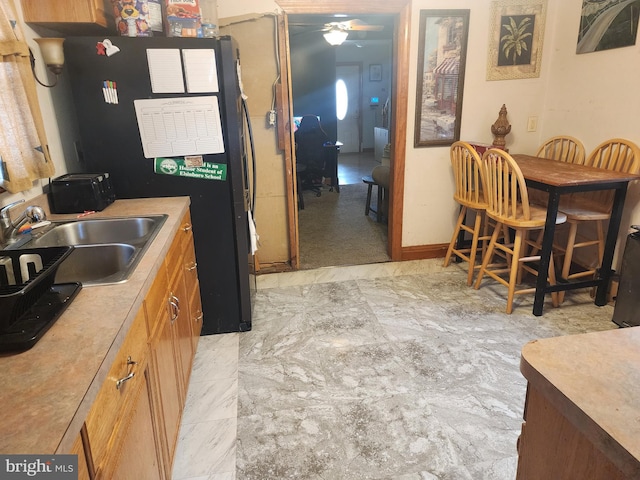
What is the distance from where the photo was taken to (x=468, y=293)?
10.4 ft

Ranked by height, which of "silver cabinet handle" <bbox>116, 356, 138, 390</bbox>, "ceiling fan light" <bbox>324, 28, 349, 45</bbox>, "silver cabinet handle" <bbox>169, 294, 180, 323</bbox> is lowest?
"silver cabinet handle" <bbox>169, 294, 180, 323</bbox>

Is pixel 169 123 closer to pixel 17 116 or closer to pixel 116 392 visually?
pixel 17 116

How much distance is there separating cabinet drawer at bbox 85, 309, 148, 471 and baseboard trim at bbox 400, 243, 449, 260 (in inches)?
109

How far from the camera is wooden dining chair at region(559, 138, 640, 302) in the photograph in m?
2.80

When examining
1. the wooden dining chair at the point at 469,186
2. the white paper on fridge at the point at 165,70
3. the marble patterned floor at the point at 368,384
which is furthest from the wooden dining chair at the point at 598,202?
the white paper on fridge at the point at 165,70

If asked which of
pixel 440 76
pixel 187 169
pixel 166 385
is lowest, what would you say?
pixel 166 385

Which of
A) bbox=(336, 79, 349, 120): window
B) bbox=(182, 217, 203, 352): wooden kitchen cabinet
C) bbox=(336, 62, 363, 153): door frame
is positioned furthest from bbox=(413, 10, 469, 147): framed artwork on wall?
bbox=(336, 62, 363, 153): door frame

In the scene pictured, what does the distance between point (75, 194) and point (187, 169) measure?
549 millimetres

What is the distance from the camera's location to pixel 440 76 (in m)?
3.38

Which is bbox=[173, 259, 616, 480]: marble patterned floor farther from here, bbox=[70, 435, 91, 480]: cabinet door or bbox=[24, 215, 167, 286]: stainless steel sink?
bbox=[70, 435, 91, 480]: cabinet door

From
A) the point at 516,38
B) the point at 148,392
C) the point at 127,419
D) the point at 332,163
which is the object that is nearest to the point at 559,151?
the point at 516,38

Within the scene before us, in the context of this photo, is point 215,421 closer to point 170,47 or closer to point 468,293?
point 170,47

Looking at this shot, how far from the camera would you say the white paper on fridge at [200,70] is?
2186 millimetres

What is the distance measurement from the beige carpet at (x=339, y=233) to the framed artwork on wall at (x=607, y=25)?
2142 mm
